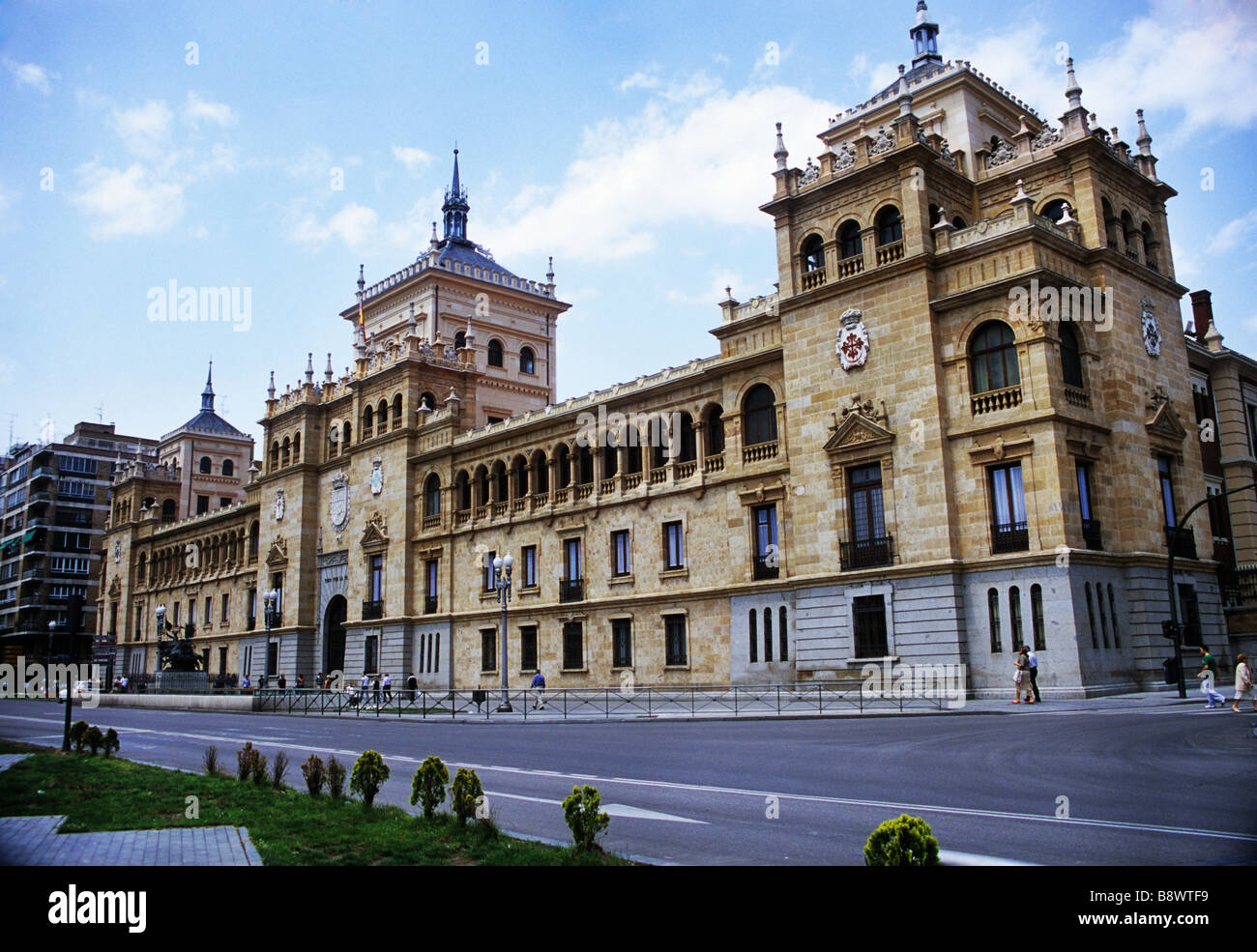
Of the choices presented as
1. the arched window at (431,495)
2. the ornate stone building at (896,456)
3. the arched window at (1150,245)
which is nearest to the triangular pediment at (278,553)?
the arched window at (431,495)

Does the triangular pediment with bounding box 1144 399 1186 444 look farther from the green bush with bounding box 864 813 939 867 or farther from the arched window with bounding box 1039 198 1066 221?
the green bush with bounding box 864 813 939 867

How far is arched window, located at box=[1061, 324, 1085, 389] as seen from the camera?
2872 cm

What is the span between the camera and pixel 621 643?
39281 millimetres

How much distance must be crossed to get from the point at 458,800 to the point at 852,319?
82.4 feet

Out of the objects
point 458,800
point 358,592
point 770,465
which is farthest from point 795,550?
point 358,592

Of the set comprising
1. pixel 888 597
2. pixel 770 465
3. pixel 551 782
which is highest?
pixel 770 465

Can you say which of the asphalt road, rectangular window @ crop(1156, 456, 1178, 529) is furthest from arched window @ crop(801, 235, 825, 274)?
the asphalt road

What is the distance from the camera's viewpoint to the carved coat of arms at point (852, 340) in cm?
3084

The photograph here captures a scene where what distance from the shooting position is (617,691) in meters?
37.8

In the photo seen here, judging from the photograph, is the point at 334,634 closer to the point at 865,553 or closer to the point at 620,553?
the point at 620,553

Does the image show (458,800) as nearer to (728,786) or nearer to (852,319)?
(728,786)

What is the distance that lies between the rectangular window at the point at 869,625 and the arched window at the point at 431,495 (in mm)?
26661

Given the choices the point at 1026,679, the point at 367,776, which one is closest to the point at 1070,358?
the point at 1026,679

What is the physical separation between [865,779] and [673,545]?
24738 millimetres
